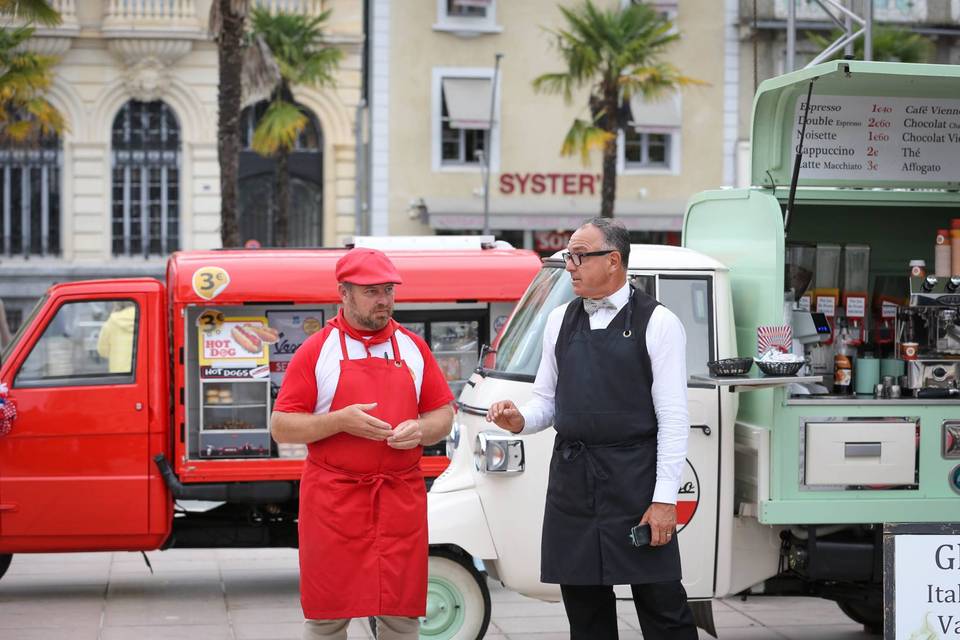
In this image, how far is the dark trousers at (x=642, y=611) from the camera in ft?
16.7

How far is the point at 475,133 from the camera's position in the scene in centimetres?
3216

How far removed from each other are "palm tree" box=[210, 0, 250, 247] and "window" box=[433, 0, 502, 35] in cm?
1230

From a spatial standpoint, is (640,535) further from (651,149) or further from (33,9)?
(651,149)

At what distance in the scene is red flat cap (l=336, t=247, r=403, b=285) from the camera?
499 cm

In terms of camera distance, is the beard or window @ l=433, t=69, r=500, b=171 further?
window @ l=433, t=69, r=500, b=171

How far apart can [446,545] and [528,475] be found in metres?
0.89

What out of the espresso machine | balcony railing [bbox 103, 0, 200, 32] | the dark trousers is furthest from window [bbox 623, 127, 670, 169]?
the dark trousers

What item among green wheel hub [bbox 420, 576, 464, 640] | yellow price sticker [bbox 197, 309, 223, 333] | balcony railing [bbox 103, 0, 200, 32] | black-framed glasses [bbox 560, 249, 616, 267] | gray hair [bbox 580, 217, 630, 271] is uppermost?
balcony railing [bbox 103, 0, 200, 32]

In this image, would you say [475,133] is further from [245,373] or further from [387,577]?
[387,577]

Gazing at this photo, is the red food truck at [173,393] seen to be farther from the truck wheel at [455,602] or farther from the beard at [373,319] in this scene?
the beard at [373,319]

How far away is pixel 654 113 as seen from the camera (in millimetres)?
31484

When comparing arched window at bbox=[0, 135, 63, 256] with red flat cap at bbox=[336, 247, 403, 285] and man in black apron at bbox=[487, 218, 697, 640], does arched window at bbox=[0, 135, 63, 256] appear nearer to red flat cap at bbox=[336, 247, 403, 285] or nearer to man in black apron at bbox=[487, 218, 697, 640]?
red flat cap at bbox=[336, 247, 403, 285]

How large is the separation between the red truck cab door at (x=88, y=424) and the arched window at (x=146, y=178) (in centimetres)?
2343

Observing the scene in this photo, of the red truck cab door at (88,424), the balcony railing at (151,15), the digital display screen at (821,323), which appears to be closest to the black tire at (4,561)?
the red truck cab door at (88,424)
